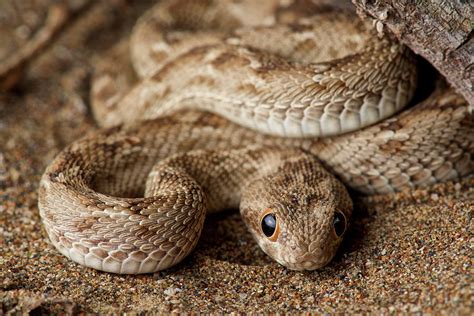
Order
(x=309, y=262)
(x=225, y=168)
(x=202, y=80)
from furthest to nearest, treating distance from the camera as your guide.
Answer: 1. (x=202, y=80)
2. (x=225, y=168)
3. (x=309, y=262)

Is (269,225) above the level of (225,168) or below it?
above

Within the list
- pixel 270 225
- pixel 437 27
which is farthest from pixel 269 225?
pixel 437 27

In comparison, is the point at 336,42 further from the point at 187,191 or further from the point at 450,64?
the point at 187,191

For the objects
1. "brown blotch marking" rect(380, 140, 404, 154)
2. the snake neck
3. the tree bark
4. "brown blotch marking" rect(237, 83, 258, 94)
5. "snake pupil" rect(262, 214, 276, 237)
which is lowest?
the snake neck

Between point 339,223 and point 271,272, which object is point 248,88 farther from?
point 271,272

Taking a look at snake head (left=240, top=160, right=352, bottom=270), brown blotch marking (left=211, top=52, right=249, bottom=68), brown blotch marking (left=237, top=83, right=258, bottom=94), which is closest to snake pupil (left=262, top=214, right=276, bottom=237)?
snake head (left=240, top=160, right=352, bottom=270)

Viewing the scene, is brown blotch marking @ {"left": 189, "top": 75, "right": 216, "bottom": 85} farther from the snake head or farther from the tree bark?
the tree bark
